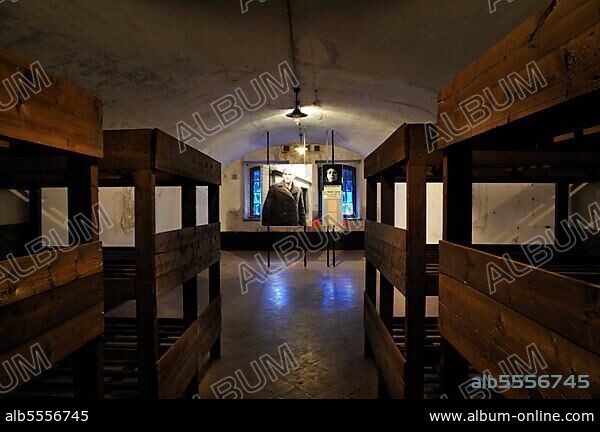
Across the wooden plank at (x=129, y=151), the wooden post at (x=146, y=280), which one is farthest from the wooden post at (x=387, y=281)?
the wooden plank at (x=129, y=151)

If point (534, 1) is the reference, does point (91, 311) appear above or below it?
below

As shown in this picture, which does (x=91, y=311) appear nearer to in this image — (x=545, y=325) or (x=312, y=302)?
(x=545, y=325)

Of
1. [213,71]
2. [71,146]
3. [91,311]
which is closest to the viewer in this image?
[71,146]

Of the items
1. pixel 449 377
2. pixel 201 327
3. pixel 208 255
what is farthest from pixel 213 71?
pixel 449 377

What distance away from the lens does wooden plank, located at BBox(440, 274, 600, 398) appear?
0.63m

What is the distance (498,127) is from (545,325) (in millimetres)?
505

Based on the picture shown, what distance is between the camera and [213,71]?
3.60m

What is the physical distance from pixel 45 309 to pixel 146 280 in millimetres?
650

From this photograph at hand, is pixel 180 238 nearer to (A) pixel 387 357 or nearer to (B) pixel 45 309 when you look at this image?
(B) pixel 45 309

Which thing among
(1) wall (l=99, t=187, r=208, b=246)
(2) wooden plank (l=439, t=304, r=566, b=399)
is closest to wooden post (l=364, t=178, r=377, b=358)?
(2) wooden plank (l=439, t=304, r=566, b=399)

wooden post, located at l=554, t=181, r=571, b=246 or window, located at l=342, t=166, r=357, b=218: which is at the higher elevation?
window, located at l=342, t=166, r=357, b=218

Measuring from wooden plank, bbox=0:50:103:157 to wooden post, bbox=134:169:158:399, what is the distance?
0.37 metres

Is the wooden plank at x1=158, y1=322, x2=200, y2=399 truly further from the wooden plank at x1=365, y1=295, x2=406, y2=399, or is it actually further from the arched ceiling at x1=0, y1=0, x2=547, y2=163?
the arched ceiling at x1=0, y1=0, x2=547, y2=163

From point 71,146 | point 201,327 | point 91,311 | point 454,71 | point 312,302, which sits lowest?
point 312,302
